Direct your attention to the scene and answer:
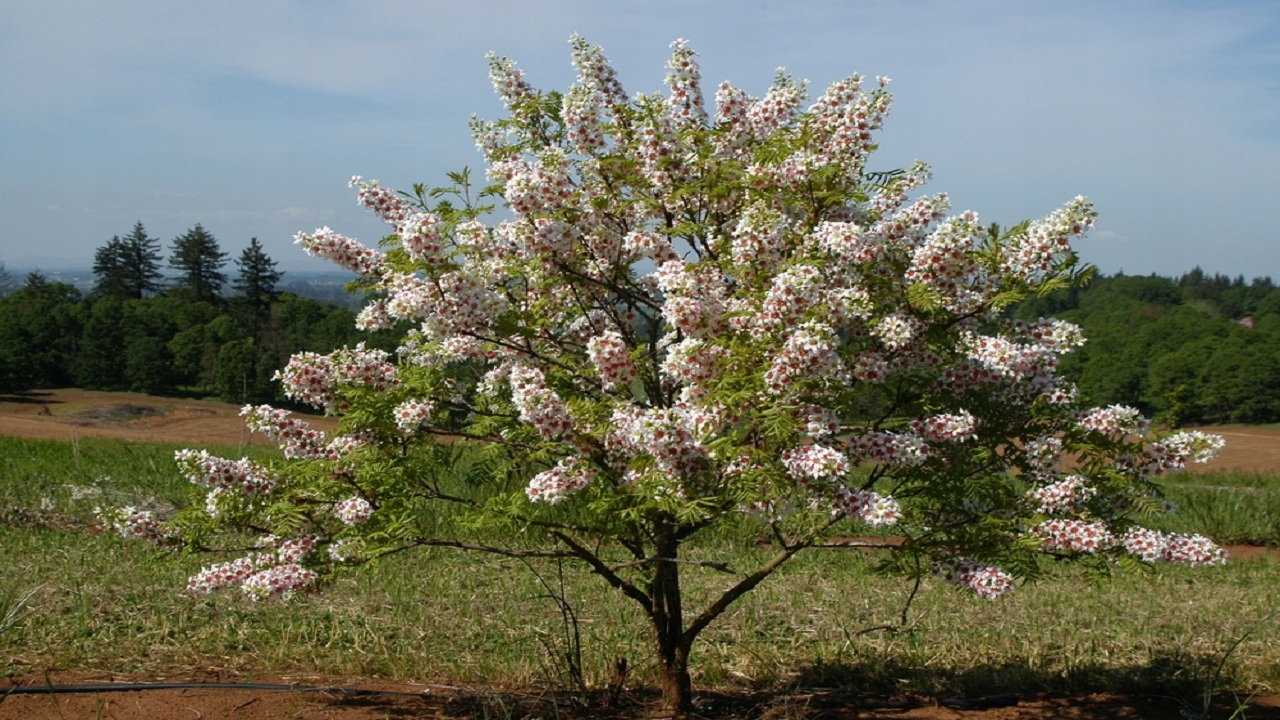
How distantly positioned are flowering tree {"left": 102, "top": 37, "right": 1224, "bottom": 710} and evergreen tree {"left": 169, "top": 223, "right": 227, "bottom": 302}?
111 ft

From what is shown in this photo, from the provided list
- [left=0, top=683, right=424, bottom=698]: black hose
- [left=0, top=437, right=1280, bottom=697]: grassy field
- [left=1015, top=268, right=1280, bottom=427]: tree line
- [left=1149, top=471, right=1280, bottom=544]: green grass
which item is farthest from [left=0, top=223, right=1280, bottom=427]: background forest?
[left=0, top=683, right=424, bottom=698]: black hose

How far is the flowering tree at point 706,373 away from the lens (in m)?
3.34

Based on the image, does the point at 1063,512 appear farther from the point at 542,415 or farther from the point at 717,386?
the point at 542,415

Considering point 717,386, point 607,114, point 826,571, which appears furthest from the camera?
point 826,571

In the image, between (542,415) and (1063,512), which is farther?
(1063,512)

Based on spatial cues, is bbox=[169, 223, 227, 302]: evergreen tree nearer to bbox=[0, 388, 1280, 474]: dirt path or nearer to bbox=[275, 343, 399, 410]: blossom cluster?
bbox=[0, 388, 1280, 474]: dirt path

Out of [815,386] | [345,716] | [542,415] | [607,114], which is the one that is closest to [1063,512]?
[815,386]

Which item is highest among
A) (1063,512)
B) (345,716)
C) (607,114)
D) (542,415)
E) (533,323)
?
(607,114)

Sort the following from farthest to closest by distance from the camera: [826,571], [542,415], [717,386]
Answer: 1. [826,571]
2. [542,415]
3. [717,386]

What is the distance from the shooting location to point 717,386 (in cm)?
322

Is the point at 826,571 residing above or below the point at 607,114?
below

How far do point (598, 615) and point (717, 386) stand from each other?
A: 3.78 metres

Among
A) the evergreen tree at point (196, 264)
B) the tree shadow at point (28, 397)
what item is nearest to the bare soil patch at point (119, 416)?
the tree shadow at point (28, 397)

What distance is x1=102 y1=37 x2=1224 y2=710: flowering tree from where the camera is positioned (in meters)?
3.34
